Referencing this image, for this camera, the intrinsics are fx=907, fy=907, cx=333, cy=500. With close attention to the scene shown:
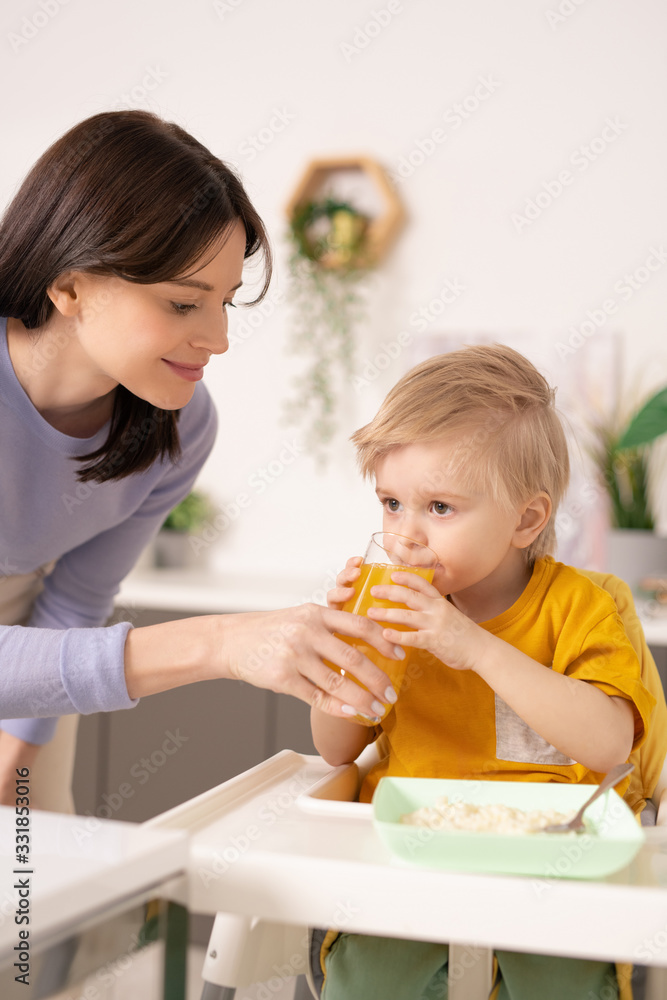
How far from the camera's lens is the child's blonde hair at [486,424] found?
112 cm

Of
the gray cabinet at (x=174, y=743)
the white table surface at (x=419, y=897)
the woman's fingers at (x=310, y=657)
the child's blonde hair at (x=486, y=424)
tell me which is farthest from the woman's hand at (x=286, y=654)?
the gray cabinet at (x=174, y=743)

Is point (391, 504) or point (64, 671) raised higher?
point (391, 504)

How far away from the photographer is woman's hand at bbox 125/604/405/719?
0.89 m

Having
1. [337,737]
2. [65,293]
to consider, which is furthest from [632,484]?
[65,293]

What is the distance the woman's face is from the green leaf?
4.78 feet

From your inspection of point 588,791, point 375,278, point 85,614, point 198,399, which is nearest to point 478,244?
point 375,278

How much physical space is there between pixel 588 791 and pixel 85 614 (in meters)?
1.02

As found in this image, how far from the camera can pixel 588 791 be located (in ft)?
2.68

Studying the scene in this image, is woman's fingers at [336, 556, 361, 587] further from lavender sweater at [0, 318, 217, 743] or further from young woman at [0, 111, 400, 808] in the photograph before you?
lavender sweater at [0, 318, 217, 743]

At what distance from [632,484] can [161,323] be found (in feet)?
5.68

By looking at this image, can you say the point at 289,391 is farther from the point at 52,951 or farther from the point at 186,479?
the point at 52,951

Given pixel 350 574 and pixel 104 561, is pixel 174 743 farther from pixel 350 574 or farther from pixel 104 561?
pixel 350 574

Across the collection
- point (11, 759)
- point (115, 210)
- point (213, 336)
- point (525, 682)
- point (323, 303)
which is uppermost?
point (323, 303)

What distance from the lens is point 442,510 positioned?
1.12 meters
